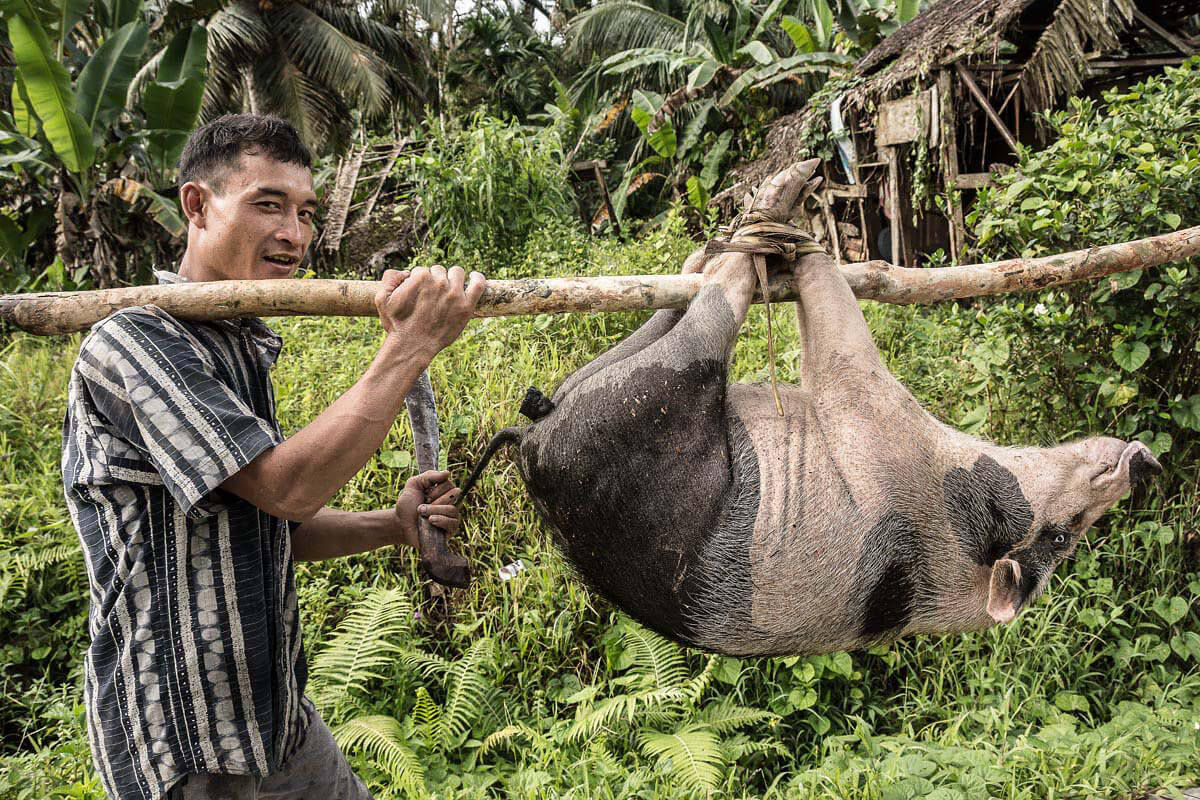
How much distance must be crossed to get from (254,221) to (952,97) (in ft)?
27.9

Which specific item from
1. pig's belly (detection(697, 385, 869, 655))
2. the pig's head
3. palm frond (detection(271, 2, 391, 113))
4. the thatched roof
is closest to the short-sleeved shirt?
pig's belly (detection(697, 385, 869, 655))

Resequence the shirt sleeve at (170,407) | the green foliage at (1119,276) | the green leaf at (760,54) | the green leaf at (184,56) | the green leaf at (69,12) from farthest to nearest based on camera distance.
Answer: the green leaf at (760,54) → the green leaf at (184,56) → the green leaf at (69,12) → the green foliage at (1119,276) → the shirt sleeve at (170,407)

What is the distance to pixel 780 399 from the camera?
7.79ft

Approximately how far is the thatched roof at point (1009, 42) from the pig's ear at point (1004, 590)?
7.19m

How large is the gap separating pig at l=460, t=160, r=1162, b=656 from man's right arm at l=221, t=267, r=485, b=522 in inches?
21.0

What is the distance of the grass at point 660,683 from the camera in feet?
11.6

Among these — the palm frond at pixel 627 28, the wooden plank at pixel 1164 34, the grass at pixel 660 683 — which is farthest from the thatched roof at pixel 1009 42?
the palm frond at pixel 627 28

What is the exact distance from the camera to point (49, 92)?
7973 millimetres

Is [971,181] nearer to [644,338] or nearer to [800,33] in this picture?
[800,33]

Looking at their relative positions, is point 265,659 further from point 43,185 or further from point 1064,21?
point 43,185

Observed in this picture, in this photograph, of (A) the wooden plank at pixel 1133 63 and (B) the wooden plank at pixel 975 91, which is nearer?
(B) the wooden plank at pixel 975 91

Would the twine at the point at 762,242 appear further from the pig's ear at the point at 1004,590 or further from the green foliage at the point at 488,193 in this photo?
the green foliage at the point at 488,193

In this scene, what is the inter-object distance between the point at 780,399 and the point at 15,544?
4.98 m

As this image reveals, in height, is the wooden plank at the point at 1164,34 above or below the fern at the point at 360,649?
above
